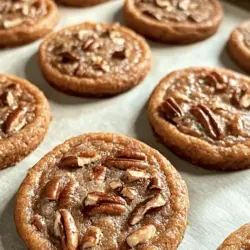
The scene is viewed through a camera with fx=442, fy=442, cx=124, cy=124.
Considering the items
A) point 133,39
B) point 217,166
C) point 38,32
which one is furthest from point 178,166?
point 38,32

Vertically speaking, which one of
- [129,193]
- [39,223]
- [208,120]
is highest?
[208,120]

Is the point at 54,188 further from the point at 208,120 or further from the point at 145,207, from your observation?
the point at 208,120

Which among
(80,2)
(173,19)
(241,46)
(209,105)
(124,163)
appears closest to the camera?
(124,163)

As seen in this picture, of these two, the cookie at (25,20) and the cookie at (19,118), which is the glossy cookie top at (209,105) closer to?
the cookie at (19,118)

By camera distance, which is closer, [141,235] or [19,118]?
[141,235]

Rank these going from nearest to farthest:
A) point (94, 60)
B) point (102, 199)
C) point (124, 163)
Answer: point (102, 199) → point (124, 163) → point (94, 60)

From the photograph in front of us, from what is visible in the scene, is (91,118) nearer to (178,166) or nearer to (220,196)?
(178,166)

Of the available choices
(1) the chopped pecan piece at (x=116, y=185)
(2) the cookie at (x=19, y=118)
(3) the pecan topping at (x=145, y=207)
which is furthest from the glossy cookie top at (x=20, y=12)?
(3) the pecan topping at (x=145, y=207)

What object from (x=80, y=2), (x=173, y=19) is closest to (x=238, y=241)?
(x=173, y=19)
